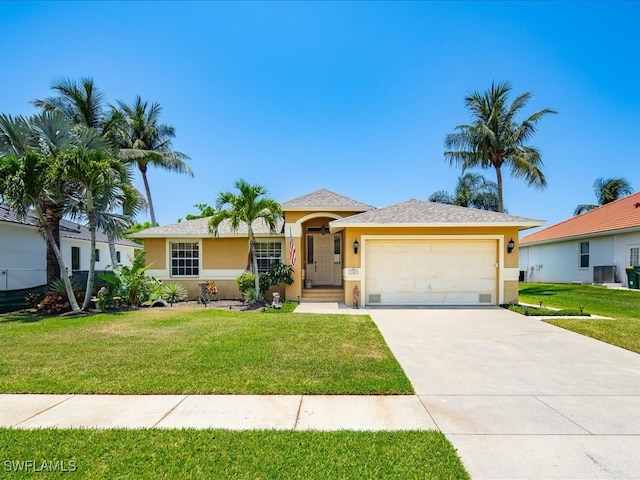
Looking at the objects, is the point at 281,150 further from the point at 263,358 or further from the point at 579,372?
the point at 579,372

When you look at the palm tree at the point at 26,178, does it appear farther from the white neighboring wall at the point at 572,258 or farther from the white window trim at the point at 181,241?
the white neighboring wall at the point at 572,258

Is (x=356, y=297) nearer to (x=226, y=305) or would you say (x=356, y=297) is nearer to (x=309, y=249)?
(x=309, y=249)

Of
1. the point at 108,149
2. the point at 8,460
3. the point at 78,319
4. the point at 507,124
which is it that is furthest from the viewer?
the point at 507,124

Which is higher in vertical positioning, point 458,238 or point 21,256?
point 458,238

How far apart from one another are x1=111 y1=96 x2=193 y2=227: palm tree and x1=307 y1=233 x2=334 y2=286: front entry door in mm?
15750

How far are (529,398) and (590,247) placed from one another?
21012mm

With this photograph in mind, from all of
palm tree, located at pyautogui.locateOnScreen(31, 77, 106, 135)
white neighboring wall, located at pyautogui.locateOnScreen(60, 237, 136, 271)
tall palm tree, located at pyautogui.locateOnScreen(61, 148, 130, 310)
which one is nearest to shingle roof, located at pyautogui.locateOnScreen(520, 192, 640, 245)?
tall palm tree, located at pyautogui.locateOnScreen(61, 148, 130, 310)

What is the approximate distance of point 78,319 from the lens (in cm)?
1053

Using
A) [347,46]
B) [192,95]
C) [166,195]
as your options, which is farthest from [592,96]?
[166,195]

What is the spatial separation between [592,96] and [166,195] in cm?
2834

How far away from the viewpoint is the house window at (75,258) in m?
20.3

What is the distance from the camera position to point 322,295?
568 inches

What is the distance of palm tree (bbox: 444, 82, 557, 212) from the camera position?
20.8 metres

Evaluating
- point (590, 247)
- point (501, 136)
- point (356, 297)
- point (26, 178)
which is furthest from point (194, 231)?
point (590, 247)
